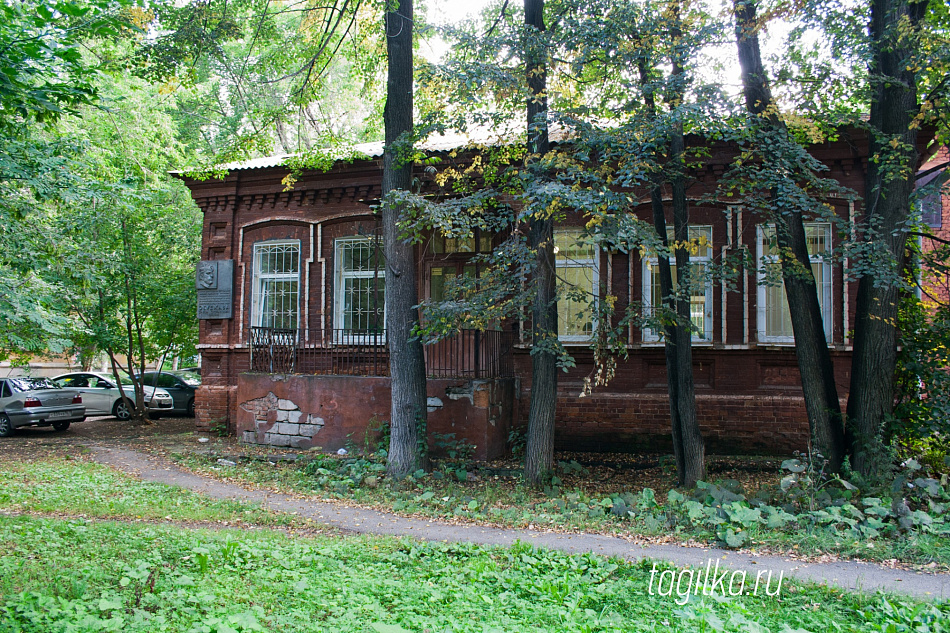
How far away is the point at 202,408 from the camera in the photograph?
1294 centimetres

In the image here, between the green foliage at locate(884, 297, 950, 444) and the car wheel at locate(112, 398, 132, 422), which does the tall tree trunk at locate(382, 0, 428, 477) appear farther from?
the car wheel at locate(112, 398, 132, 422)

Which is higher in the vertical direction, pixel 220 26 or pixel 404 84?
pixel 220 26

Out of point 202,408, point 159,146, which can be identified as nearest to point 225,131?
point 159,146

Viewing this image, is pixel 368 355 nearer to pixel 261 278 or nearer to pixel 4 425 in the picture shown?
pixel 261 278

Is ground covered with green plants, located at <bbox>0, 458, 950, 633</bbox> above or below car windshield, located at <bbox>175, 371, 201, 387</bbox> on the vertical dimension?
below

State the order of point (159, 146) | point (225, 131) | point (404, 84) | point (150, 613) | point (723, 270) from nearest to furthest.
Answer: point (150, 613), point (723, 270), point (404, 84), point (159, 146), point (225, 131)

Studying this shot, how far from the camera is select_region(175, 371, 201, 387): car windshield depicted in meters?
19.8

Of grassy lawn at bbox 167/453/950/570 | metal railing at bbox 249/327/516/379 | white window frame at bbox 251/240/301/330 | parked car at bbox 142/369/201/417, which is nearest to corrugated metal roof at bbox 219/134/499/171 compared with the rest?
white window frame at bbox 251/240/301/330

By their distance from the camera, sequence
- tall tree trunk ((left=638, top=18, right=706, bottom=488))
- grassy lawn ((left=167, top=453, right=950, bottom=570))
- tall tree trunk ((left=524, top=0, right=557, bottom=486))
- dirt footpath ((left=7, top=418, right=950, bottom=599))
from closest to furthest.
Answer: dirt footpath ((left=7, top=418, right=950, bottom=599)), grassy lawn ((left=167, top=453, right=950, bottom=570)), tall tree trunk ((left=524, top=0, right=557, bottom=486)), tall tree trunk ((left=638, top=18, right=706, bottom=488))

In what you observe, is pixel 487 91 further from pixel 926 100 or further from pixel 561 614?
pixel 561 614

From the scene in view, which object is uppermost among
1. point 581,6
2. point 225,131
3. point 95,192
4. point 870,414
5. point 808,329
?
point 225,131

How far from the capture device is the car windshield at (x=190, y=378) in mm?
19828

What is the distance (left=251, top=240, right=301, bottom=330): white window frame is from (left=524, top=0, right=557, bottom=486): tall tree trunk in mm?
6346

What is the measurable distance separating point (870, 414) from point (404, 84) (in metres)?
7.27
